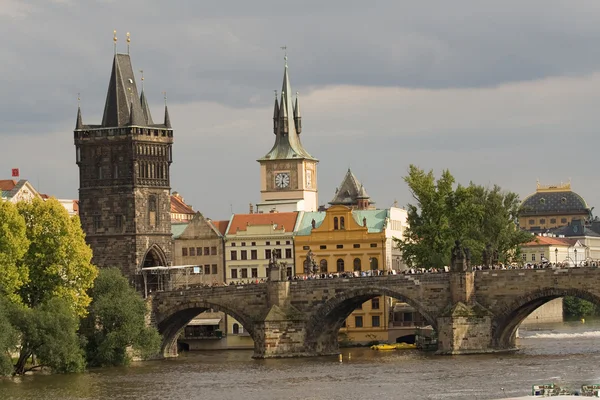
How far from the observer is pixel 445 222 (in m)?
156

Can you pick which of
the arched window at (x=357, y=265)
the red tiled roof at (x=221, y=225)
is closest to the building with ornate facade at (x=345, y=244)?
the arched window at (x=357, y=265)

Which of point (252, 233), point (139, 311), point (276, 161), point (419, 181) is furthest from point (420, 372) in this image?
point (276, 161)

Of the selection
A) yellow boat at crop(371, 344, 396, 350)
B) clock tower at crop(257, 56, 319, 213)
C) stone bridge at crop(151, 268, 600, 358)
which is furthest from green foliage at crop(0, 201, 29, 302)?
clock tower at crop(257, 56, 319, 213)

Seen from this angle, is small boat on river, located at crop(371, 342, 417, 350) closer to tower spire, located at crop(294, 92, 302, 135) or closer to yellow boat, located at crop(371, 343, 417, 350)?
yellow boat, located at crop(371, 343, 417, 350)

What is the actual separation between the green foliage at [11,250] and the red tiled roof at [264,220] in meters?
46.4

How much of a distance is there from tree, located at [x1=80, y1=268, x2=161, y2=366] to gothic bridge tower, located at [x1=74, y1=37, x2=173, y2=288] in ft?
71.5

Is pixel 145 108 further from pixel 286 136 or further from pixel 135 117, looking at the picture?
pixel 286 136

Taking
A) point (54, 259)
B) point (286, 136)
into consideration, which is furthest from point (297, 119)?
point (54, 259)

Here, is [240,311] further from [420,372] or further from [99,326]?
[420,372]

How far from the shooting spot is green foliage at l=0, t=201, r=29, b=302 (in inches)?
4936

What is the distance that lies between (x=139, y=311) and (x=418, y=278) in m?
20.0

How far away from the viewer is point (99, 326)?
132 metres

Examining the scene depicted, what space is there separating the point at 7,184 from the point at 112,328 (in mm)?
37842

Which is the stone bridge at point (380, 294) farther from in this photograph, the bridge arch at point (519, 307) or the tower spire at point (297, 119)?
the tower spire at point (297, 119)
